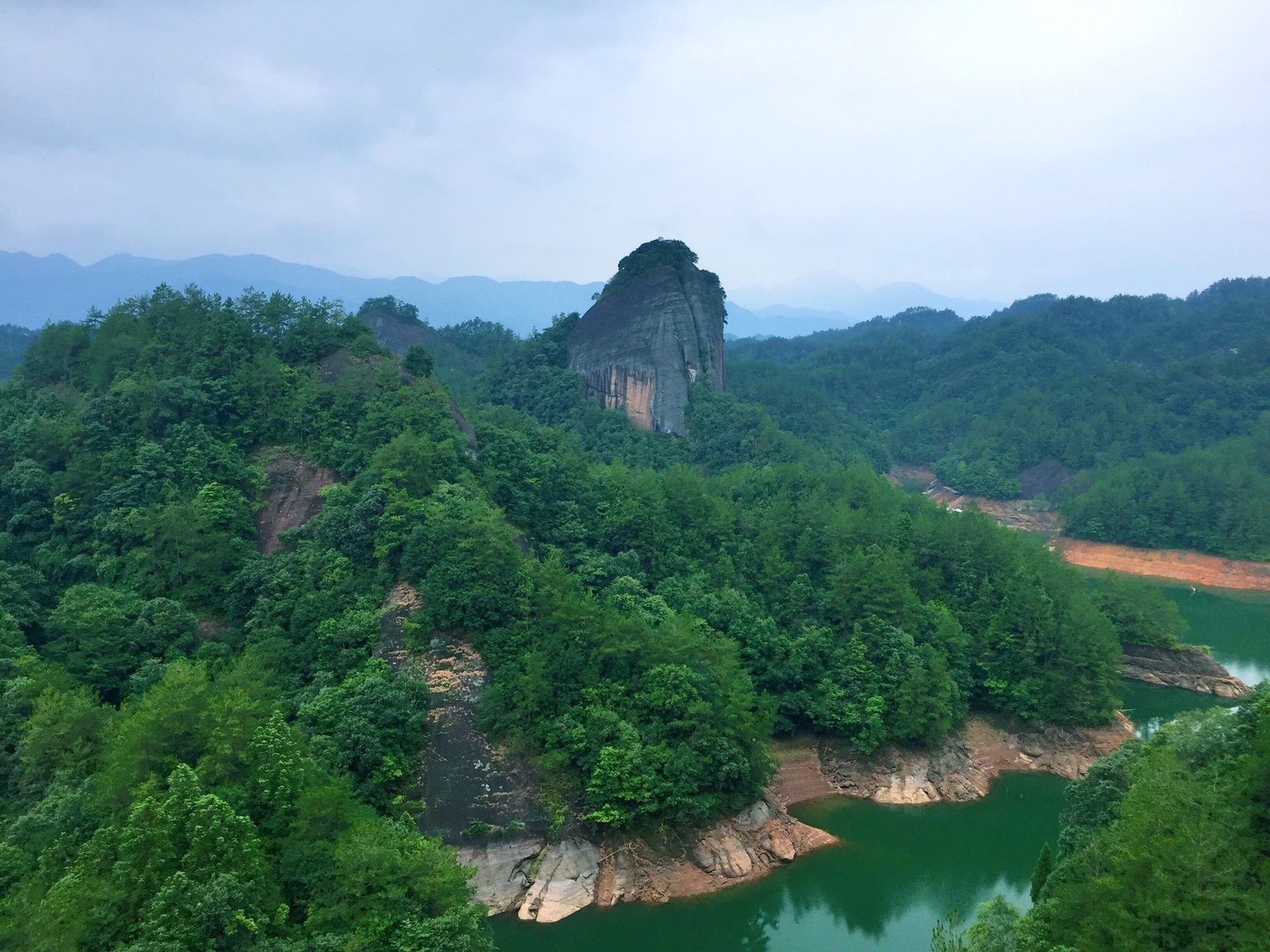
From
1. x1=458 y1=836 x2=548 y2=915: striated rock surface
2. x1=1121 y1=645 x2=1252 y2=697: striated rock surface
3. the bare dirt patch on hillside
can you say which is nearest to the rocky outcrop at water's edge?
x1=458 y1=836 x2=548 y2=915: striated rock surface

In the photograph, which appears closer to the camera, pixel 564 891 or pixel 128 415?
pixel 564 891

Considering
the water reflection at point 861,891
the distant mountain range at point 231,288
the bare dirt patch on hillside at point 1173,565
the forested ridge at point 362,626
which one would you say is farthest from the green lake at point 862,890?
the distant mountain range at point 231,288

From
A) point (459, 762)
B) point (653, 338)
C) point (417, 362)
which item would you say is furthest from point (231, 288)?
point (459, 762)

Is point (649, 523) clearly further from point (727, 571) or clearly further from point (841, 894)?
point (841, 894)

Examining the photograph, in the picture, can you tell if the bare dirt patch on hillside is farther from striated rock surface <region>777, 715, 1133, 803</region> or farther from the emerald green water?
striated rock surface <region>777, 715, 1133, 803</region>

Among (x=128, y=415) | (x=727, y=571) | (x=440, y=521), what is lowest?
(x=727, y=571)

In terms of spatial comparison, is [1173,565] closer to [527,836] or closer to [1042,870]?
[1042,870]

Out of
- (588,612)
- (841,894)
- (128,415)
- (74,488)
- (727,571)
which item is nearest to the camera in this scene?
(841,894)

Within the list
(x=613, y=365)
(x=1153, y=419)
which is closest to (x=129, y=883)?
(x=613, y=365)
